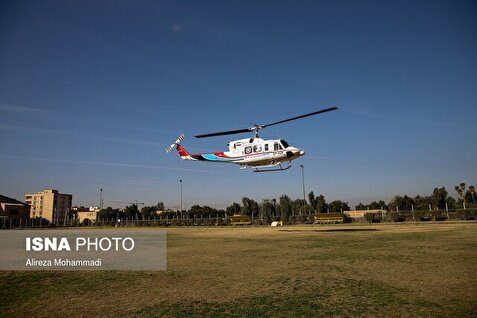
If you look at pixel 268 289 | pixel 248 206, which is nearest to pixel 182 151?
pixel 268 289

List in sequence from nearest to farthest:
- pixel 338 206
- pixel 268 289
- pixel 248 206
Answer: pixel 268 289 → pixel 338 206 → pixel 248 206

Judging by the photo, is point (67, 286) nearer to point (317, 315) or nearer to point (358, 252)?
point (317, 315)

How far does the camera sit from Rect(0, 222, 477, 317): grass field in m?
9.36

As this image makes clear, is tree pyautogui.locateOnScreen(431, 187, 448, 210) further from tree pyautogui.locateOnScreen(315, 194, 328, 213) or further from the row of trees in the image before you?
tree pyautogui.locateOnScreen(315, 194, 328, 213)

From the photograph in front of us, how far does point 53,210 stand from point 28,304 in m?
214

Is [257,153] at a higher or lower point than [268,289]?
higher

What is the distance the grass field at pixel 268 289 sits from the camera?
368 inches

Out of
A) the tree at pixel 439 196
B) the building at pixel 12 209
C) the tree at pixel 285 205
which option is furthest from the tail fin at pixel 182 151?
the tree at pixel 439 196

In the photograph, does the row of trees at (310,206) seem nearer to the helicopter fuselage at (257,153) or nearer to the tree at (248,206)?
the tree at (248,206)

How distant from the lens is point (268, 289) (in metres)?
11.5

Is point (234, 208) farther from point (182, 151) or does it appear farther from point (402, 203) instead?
point (182, 151)

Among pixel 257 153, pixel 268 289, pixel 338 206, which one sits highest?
pixel 257 153

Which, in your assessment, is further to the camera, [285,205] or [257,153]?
[285,205]

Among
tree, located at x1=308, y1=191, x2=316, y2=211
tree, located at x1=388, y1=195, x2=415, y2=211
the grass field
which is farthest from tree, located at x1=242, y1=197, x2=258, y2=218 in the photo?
the grass field
